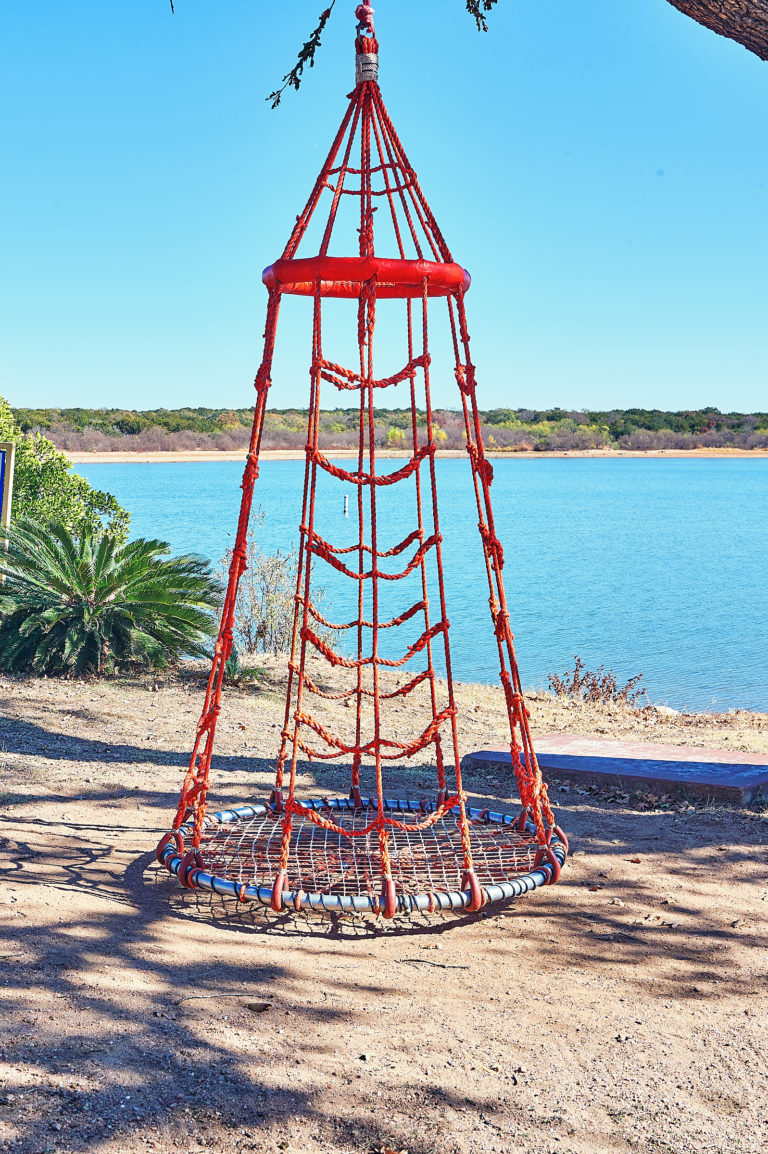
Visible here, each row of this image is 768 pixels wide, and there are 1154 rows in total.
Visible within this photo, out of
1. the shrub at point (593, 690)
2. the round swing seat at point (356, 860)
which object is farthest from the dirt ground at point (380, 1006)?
the shrub at point (593, 690)

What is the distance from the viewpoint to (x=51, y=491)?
30.5 ft

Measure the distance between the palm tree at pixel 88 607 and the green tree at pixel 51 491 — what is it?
4.11ft

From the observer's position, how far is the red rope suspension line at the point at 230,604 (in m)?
3.58

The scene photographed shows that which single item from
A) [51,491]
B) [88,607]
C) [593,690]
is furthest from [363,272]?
[51,491]

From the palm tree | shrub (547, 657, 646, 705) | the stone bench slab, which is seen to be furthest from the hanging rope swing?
shrub (547, 657, 646, 705)

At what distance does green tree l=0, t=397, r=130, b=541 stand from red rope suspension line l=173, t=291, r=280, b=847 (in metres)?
5.45

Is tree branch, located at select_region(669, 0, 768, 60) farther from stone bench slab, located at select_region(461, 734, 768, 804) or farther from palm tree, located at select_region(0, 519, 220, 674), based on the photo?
palm tree, located at select_region(0, 519, 220, 674)

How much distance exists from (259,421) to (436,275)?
2.57ft

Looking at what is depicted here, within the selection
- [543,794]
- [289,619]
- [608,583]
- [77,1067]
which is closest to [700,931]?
[543,794]

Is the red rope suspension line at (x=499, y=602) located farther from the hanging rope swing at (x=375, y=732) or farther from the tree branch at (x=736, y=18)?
the tree branch at (x=736, y=18)

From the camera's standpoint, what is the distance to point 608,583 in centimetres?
2009

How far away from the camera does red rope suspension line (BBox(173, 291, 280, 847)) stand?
358 centimetres

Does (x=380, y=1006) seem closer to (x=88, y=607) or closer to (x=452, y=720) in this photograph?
(x=452, y=720)

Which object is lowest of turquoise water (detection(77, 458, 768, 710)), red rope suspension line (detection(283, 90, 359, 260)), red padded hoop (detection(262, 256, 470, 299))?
turquoise water (detection(77, 458, 768, 710))
